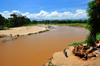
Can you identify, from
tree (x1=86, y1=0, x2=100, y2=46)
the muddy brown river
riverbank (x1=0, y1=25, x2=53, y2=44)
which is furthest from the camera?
riverbank (x1=0, y1=25, x2=53, y2=44)

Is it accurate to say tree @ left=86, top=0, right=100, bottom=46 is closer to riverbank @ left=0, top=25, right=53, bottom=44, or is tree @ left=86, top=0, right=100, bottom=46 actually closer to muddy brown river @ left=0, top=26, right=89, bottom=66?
muddy brown river @ left=0, top=26, right=89, bottom=66

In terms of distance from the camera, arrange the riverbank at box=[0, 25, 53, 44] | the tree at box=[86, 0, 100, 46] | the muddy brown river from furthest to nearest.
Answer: the riverbank at box=[0, 25, 53, 44] < the muddy brown river < the tree at box=[86, 0, 100, 46]

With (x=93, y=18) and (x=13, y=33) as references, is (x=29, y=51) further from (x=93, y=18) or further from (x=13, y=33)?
(x=13, y=33)

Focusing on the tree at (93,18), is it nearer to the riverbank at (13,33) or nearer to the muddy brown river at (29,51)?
the muddy brown river at (29,51)

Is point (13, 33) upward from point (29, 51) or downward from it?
upward

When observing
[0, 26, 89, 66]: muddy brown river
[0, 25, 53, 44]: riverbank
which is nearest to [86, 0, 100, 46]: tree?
[0, 26, 89, 66]: muddy brown river

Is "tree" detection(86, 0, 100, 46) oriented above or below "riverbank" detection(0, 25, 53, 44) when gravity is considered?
above

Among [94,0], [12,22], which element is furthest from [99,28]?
[12,22]

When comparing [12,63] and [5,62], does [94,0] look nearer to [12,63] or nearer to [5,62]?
[12,63]

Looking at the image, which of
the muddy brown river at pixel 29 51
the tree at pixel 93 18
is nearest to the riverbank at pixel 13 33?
the muddy brown river at pixel 29 51

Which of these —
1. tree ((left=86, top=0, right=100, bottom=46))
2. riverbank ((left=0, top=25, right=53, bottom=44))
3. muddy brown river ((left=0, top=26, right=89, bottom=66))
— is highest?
tree ((left=86, top=0, right=100, bottom=46))

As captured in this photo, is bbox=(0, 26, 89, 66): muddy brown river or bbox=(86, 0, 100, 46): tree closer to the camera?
bbox=(86, 0, 100, 46): tree

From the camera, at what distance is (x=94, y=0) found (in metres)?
8.15

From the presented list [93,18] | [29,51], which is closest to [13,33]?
[29,51]
